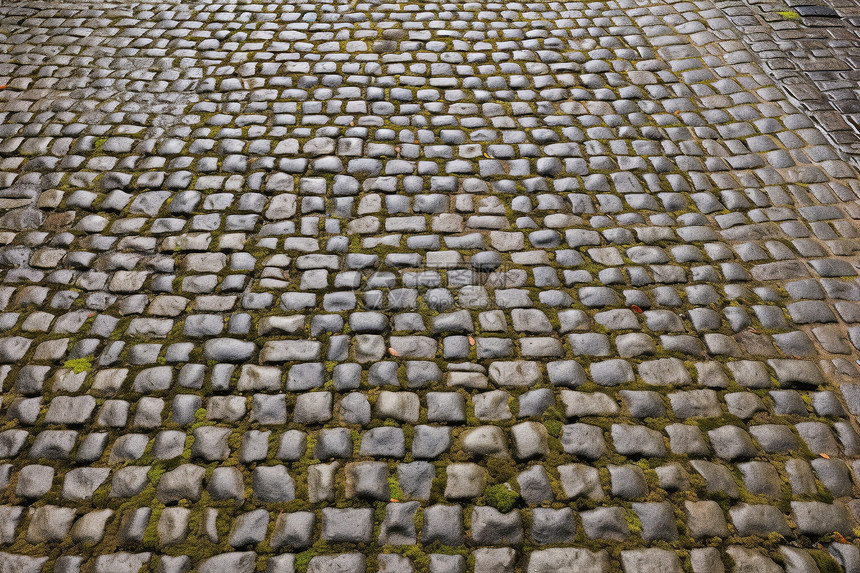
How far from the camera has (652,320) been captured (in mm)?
3281

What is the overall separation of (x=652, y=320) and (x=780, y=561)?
1.33 meters

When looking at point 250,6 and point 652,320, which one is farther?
point 250,6

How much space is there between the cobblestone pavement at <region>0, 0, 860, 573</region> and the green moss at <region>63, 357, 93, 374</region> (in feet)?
0.20

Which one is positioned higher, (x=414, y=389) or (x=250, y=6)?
(x=250, y=6)

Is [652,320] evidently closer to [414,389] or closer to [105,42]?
[414,389]

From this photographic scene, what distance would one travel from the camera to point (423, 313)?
10.9 feet

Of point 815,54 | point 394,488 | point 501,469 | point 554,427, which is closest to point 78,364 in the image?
point 394,488

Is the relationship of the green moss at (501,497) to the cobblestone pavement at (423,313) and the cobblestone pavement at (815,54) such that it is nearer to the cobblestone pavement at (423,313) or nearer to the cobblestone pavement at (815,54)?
the cobblestone pavement at (423,313)

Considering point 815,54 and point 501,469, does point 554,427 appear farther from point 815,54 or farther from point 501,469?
point 815,54

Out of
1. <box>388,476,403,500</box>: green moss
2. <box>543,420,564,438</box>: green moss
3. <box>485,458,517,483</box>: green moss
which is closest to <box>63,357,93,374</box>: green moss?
<box>388,476,403,500</box>: green moss

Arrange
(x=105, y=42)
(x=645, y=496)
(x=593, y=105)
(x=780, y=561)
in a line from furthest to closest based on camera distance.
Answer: (x=105, y=42)
(x=593, y=105)
(x=645, y=496)
(x=780, y=561)

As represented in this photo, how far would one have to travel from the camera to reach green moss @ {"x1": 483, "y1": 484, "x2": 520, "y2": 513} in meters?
2.52

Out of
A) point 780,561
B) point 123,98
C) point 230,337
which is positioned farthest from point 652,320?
point 123,98

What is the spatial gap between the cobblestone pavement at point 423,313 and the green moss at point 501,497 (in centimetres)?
1
